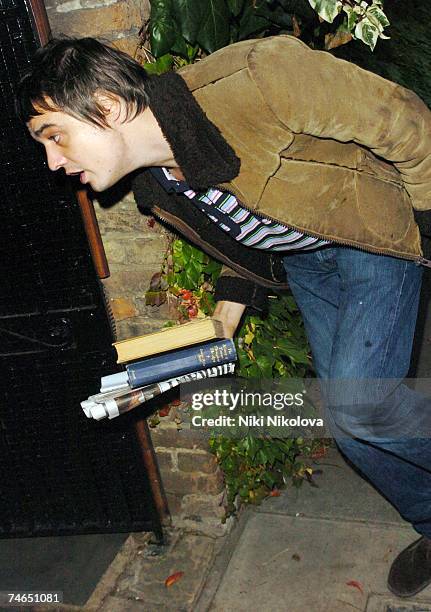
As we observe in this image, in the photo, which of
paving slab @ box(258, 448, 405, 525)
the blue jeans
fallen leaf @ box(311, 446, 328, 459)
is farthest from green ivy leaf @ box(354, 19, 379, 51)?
fallen leaf @ box(311, 446, 328, 459)

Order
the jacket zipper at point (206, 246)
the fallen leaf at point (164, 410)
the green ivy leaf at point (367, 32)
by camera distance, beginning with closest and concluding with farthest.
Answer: the jacket zipper at point (206, 246) → the green ivy leaf at point (367, 32) → the fallen leaf at point (164, 410)

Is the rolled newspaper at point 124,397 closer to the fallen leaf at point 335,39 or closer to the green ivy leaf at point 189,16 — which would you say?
the green ivy leaf at point 189,16

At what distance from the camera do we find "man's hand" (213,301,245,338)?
275cm

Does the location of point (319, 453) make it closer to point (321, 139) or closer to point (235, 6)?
point (321, 139)

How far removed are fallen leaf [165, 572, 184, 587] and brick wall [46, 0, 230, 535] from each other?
27cm

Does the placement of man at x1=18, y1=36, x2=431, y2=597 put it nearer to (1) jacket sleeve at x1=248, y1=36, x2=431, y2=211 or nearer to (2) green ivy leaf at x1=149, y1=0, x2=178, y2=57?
(1) jacket sleeve at x1=248, y1=36, x2=431, y2=211

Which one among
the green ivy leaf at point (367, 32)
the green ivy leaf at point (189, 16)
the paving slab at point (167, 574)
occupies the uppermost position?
the green ivy leaf at point (189, 16)

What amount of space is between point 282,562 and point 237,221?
153 centimetres

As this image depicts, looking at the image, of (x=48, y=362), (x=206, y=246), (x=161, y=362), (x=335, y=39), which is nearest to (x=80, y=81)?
(x=206, y=246)

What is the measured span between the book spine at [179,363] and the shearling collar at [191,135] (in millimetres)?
536

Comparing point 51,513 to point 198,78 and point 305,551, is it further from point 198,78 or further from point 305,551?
point 198,78

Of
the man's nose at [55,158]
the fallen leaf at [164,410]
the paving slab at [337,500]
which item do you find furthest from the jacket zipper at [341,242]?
the paving slab at [337,500]

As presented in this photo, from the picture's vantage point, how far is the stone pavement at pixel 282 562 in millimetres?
2906

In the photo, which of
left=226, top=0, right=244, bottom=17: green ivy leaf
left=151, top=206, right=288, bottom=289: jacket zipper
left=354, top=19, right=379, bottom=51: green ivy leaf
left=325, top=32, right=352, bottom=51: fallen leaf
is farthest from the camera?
left=325, top=32, right=352, bottom=51: fallen leaf
